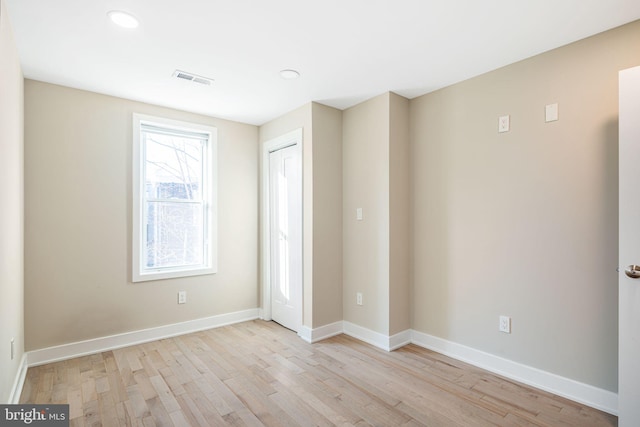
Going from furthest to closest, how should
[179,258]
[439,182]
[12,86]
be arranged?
[179,258], [439,182], [12,86]

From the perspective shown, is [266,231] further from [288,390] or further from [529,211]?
[529,211]

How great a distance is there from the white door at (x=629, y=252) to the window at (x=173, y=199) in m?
3.60

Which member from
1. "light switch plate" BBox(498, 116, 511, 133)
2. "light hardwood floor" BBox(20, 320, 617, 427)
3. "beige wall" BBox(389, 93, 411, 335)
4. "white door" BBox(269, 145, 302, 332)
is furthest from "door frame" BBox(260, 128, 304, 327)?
"light switch plate" BBox(498, 116, 511, 133)

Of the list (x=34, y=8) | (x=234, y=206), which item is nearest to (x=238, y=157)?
(x=234, y=206)

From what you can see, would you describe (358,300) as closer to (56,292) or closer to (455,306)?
(455,306)

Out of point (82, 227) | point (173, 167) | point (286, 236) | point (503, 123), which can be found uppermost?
point (503, 123)

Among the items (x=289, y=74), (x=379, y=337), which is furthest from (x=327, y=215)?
(x=289, y=74)

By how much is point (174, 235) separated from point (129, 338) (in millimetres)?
1117

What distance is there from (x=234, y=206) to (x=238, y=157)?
0.61m

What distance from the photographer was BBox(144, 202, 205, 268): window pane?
11.8 feet

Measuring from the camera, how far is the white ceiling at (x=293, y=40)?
6.36 feet

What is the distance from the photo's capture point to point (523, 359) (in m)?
2.53

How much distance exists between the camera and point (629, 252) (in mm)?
1901

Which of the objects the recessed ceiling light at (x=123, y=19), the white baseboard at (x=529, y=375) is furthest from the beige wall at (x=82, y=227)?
the white baseboard at (x=529, y=375)
